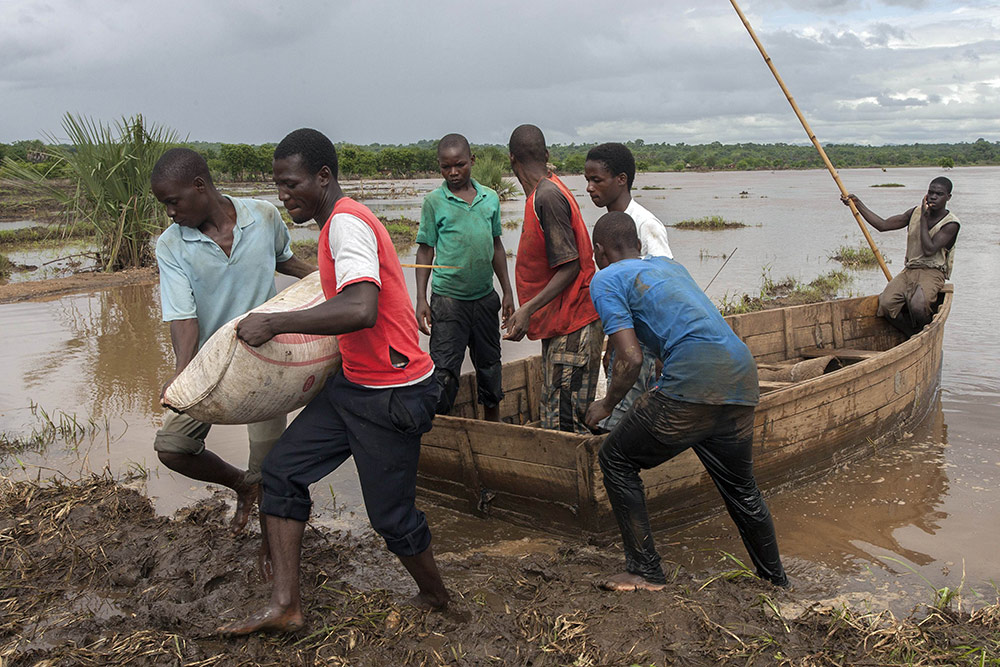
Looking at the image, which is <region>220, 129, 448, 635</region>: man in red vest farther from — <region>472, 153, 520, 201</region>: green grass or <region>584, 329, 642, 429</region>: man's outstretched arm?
<region>472, 153, 520, 201</region>: green grass

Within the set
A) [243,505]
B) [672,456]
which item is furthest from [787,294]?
[243,505]

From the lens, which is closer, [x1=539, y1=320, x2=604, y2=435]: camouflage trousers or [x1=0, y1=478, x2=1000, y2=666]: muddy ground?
[x1=0, y1=478, x2=1000, y2=666]: muddy ground

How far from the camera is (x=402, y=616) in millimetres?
2762

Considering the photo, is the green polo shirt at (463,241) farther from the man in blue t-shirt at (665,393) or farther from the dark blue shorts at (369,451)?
the dark blue shorts at (369,451)

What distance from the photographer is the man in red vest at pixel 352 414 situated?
2.42 m

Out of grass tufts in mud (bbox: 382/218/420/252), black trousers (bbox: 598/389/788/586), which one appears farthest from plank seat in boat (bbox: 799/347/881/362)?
grass tufts in mud (bbox: 382/218/420/252)

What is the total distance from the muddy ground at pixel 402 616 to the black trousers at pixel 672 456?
20cm

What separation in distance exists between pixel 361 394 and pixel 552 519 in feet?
5.33

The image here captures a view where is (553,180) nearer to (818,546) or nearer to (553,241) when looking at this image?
(553,241)

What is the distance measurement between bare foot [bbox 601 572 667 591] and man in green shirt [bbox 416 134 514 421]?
1.63 meters

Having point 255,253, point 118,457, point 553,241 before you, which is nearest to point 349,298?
point 255,253

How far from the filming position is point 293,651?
2.57 metres

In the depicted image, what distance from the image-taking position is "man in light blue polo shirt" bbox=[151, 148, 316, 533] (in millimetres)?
2875

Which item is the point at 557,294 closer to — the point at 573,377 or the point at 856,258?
the point at 573,377
